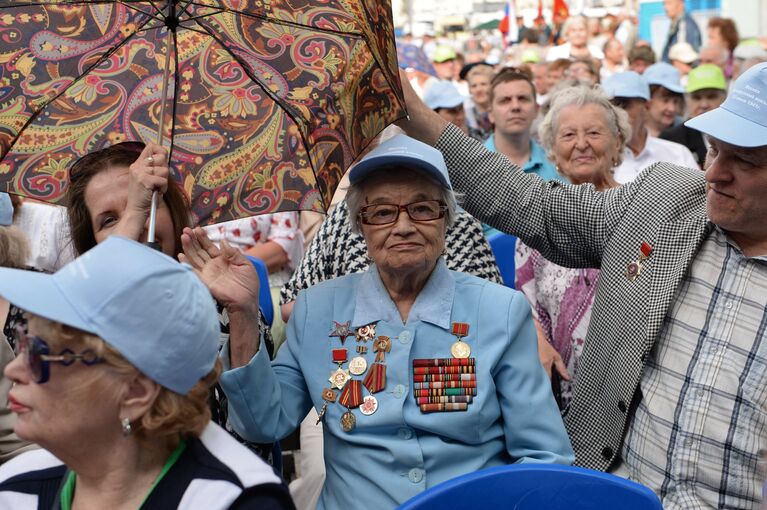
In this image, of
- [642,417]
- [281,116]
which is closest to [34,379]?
[281,116]

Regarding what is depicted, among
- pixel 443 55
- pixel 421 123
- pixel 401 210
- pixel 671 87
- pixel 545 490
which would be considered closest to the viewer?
pixel 545 490

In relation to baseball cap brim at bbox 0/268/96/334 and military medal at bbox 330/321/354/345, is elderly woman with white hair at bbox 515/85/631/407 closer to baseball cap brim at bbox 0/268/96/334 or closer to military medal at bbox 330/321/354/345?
military medal at bbox 330/321/354/345

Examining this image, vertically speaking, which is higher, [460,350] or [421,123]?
[421,123]

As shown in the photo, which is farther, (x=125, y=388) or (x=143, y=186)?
(x=143, y=186)

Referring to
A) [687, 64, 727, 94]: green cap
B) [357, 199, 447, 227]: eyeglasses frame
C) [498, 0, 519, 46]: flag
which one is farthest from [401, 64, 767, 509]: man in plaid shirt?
[498, 0, 519, 46]: flag

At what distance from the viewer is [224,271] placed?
263 centimetres

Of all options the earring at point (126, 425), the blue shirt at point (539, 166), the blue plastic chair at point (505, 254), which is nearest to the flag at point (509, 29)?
the blue shirt at point (539, 166)

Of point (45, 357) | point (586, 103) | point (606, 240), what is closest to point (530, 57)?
point (586, 103)

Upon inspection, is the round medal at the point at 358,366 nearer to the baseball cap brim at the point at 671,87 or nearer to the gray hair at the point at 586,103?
the gray hair at the point at 586,103

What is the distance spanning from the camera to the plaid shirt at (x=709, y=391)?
112 inches

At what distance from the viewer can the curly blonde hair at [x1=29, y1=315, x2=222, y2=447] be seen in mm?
1893

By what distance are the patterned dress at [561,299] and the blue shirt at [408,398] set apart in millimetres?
1298

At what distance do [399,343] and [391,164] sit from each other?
55 cm

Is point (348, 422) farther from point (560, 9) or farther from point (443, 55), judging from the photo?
point (560, 9)
